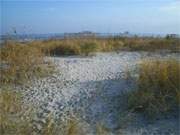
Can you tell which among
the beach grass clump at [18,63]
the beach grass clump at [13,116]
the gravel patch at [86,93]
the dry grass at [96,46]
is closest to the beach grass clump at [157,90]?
the gravel patch at [86,93]

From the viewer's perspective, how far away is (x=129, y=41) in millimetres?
13734

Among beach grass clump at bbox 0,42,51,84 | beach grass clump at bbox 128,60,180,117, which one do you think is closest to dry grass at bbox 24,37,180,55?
beach grass clump at bbox 0,42,51,84

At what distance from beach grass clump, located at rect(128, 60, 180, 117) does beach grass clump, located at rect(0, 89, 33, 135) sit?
1509 millimetres

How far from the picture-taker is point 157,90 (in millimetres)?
5980

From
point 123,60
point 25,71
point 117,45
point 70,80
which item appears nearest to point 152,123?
point 70,80

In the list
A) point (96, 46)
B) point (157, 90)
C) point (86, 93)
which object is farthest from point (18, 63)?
point (96, 46)

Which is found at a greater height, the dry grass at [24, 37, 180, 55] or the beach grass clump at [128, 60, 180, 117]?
the dry grass at [24, 37, 180, 55]

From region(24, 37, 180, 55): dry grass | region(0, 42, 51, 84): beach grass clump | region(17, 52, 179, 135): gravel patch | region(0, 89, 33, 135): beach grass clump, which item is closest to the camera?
region(0, 89, 33, 135): beach grass clump

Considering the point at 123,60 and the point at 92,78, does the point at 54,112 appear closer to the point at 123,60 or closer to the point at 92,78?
the point at 92,78

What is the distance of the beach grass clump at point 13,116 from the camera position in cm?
467

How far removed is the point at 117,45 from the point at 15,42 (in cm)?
485

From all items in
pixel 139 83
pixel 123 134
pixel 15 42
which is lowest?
pixel 123 134

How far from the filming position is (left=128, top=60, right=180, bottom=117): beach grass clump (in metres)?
5.62

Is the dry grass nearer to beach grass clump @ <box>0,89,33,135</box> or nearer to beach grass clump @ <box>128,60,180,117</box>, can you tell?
beach grass clump @ <box>128,60,180,117</box>
